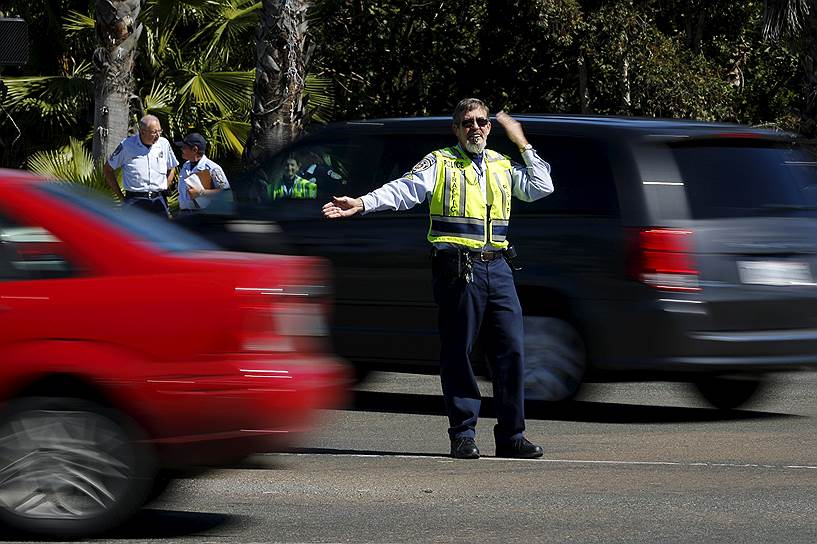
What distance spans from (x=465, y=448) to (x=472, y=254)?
3.23 feet

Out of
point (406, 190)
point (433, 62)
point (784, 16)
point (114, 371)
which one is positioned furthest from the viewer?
point (433, 62)

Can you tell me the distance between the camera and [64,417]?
583 centimetres

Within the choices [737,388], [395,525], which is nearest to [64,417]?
[395,525]

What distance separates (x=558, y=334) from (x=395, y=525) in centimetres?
320

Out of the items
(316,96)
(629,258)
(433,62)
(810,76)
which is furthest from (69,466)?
(433,62)

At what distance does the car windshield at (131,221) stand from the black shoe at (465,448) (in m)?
2.11

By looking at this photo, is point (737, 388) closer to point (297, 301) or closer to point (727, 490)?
point (727, 490)

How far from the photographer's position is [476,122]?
25.9 ft

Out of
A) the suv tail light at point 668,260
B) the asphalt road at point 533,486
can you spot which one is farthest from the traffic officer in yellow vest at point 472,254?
the suv tail light at point 668,260

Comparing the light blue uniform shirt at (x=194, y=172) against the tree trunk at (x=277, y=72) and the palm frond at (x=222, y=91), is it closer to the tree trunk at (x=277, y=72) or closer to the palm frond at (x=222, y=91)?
the tree trunk at (x=277, y=72)

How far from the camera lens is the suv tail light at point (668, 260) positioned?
29.6ft

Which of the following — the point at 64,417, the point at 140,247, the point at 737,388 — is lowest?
the point at 737,388

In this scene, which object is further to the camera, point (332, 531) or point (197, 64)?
point (197, 64)

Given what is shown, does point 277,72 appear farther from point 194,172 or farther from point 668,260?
point 668,260
